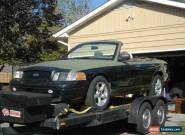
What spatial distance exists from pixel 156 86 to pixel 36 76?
3.90 metres

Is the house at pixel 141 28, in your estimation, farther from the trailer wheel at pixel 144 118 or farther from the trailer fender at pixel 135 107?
the trailer fender at pixel 135 107

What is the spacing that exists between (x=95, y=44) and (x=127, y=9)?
8.20m

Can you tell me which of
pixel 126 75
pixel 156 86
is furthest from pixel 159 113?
pixel 126 75

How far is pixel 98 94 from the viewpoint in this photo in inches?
392

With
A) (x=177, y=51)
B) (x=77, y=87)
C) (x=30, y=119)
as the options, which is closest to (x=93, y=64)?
(x=77, y=87)

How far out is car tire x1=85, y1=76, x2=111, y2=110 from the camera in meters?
9.74

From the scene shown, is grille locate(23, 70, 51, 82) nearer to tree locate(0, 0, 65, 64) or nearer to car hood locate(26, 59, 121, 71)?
car hood locate(26, 59, 121, 71)

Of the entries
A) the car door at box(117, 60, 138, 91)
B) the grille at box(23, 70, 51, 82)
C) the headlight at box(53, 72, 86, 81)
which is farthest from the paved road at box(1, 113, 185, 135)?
the headlight at box(53, 72, 86, 81)

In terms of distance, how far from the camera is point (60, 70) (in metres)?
9.55

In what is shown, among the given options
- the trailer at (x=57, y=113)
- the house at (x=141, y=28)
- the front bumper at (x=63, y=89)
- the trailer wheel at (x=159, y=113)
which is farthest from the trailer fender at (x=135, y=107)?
the house at (x=141, y=28)

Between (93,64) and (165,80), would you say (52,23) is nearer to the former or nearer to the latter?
(165,80)

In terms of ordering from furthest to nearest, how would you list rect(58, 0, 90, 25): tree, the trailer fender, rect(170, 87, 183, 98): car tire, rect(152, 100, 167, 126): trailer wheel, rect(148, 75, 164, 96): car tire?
1. rect(58, 0, 90, 25): tree
2. rect(170, 87, 183, 98): car tire
3. rect(148, 75, 164, 96): car tire
4. rect(152, 100, 167, 126): trailer wheel
5. the trailer fender

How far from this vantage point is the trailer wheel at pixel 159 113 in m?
11.9

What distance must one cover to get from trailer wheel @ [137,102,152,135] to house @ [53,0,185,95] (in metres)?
6.40
